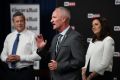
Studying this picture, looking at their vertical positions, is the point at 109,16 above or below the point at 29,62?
above

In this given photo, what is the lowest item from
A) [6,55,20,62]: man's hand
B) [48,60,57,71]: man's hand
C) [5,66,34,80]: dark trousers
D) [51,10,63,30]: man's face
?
[5,66,34,80]: dark trousers

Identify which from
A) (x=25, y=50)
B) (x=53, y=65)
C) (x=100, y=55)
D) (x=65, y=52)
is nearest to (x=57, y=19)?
(x=65, y=52)

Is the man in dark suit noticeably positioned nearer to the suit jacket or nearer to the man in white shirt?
the suit jacket

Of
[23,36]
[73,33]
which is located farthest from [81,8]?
[73,33]

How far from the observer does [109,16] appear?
18.2ft

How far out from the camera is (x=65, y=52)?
11.1 feet

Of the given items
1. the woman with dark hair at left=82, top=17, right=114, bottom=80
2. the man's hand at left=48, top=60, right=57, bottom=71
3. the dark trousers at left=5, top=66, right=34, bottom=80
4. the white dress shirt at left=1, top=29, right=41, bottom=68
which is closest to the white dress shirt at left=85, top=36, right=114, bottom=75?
the woman with dark hair at left=82, top=17, right=114, bottom=80

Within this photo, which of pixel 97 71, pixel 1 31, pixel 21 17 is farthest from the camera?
pixel 1 31

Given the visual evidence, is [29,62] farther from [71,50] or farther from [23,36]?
[71,50]

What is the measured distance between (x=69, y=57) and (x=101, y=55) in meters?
1.03

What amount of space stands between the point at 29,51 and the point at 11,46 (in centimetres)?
29

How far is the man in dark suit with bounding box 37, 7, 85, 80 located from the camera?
3.32 metres

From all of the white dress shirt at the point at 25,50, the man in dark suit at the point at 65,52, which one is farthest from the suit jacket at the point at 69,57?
the white dress shirt at the point at 25,50

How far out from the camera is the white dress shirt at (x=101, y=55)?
424 centimetres
